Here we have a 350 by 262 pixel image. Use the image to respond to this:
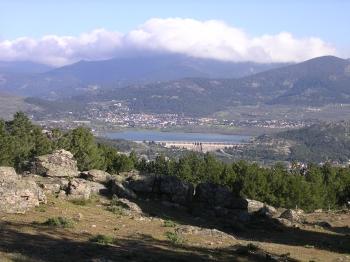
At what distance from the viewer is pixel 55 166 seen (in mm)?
50156

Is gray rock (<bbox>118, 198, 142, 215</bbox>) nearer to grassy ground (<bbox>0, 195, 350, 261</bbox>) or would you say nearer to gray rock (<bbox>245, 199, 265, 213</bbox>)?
grassy ground (<bbox>0, 195, 350, 261</bbox>)

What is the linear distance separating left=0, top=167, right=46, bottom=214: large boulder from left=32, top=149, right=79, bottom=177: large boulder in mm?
13407

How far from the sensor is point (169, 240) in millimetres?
31094

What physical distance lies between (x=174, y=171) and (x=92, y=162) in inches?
793

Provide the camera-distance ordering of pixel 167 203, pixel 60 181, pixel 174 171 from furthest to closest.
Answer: pixel 174 171 < pixel 167 203 < pixel 60 181

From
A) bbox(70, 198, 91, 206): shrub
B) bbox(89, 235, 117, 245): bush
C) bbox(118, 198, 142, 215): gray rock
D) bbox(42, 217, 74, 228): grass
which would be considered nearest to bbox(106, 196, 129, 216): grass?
bbox(118, 198, 142, 215): gray rock

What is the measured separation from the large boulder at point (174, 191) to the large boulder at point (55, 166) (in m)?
8.27

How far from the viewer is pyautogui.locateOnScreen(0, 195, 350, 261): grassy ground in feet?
81.0

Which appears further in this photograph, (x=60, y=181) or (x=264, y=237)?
(x=60, y=181)

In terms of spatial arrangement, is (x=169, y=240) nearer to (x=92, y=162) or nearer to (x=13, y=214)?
(x=13, y=214)

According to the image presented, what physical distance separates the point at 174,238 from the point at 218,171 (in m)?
49.0

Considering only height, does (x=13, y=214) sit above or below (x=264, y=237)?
above

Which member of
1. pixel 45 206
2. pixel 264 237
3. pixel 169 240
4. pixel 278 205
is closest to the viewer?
pixel 169 240

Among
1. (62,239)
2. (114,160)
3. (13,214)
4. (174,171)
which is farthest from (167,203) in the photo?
(174,171)
